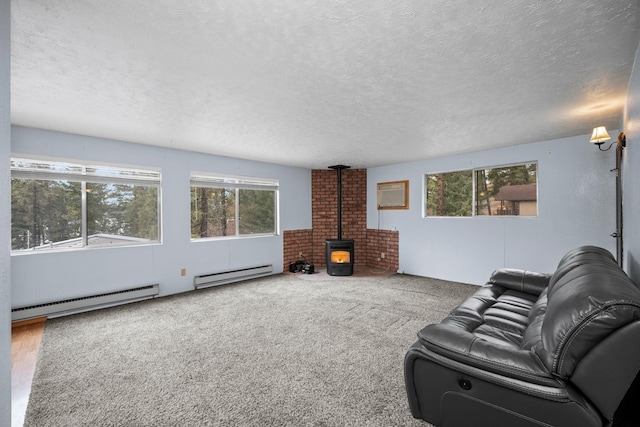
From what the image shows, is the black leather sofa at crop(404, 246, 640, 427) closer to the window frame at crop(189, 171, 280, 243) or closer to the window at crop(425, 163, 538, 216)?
the window at crop(425, 163, 538, 216)

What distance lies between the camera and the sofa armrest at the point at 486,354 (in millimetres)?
1321

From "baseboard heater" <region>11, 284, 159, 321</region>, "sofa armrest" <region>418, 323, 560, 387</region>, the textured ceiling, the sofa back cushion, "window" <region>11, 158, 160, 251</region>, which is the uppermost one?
the textured ceiling

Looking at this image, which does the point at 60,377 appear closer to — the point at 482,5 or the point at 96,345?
the point at 96,345

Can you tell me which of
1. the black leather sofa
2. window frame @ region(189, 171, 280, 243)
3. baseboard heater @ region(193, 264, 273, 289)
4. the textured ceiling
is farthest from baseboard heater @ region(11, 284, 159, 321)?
the black leather sofa

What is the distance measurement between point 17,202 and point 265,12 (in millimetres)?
3904

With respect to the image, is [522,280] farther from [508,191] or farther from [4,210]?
[4,210]

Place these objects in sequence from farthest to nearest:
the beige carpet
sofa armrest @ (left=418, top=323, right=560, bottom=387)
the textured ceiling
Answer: the beige carpet, the textured ceiling, sofa armrest @ (left=418, top=323, right=560, bottom=387)

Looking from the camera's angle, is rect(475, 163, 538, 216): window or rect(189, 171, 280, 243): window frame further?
rect(189, 171, 280, 243): window frame

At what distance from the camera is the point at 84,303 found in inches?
148

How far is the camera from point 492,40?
178cm

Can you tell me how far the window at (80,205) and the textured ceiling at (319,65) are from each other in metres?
0.58

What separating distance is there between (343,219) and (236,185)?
8.44 ft

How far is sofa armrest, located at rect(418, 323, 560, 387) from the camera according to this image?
4.33ft

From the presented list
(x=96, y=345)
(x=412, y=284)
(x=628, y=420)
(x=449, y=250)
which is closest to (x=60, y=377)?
(x=96, y=345)
